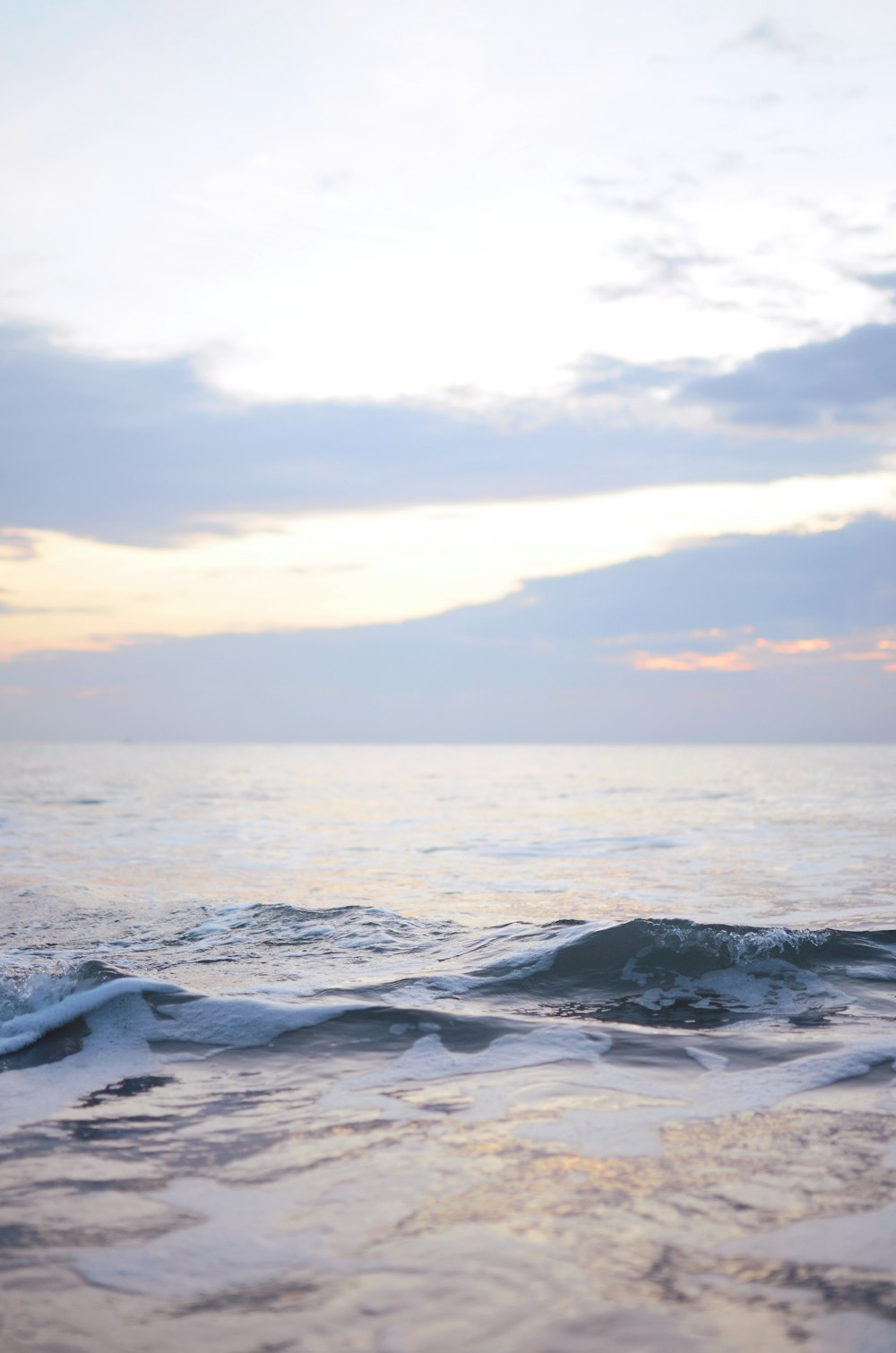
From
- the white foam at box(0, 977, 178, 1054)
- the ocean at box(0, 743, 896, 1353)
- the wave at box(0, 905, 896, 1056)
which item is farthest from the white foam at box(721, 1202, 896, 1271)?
the white foam at box(0, 977, 178, 1054)

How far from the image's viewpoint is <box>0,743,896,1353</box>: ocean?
362cm

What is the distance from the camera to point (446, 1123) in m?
5.56

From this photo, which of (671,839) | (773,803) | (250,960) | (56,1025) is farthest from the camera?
(773,803)

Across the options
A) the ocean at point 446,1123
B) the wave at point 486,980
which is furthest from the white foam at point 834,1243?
the wave at point 486,980

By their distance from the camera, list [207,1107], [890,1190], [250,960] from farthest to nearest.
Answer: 1. [250,960]
2. [207,1107]
3. [890,1190]

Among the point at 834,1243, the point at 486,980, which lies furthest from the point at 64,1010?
the point at 834,1243

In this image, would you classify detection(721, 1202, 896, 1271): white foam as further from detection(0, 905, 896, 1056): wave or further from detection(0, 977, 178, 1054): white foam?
detection(0, 977, 178, 1054): white foam

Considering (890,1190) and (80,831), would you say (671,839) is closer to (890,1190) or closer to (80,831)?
(80,831)

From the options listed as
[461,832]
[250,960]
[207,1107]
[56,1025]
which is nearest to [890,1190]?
[207,1107]

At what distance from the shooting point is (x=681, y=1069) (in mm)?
6656

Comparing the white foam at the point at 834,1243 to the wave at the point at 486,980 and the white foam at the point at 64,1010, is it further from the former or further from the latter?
the white foam at the point at 64,1010

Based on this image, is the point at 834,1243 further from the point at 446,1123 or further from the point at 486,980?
the point at 486,980

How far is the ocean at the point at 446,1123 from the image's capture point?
362 cm

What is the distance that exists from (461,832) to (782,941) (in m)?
15.8
